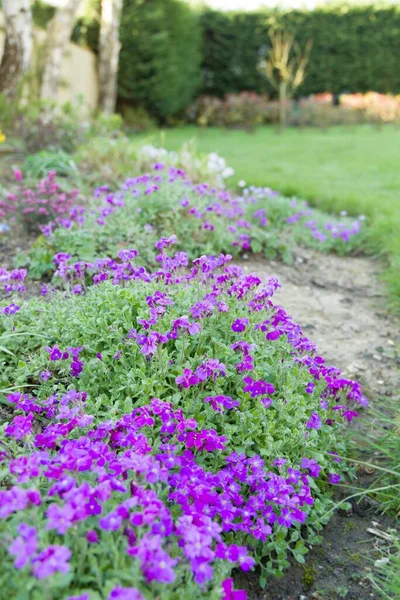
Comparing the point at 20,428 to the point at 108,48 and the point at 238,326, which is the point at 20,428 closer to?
the point at 238,326

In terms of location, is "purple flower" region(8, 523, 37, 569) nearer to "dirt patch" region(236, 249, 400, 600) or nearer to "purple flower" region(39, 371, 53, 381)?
"dirt patch" region(236, 249, 400, 600)

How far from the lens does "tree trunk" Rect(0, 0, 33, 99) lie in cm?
860

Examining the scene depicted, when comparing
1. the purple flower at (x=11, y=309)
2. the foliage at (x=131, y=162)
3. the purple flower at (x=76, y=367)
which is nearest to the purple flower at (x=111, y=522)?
the purple flower at (x=76, y=367)

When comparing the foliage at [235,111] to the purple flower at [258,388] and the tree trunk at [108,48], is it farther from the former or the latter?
the purple flower at [258,388]

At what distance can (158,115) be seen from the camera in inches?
661

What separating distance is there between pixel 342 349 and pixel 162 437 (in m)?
1.81

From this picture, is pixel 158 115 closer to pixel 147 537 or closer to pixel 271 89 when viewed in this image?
pixel 271 89

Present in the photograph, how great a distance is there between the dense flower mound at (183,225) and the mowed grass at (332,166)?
1.92 feet

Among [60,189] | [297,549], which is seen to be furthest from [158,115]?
[297,549]

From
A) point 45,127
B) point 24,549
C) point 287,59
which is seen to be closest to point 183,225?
point 24,549

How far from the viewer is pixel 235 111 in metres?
16.5

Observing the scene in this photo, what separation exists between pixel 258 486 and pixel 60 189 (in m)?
3.90

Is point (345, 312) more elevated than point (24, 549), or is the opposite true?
point (24, 549)

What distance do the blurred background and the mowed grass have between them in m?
0.03
